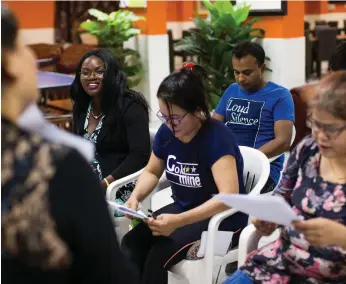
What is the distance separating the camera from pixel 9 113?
89 centimetres

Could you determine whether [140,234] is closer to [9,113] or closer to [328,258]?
[328,258]

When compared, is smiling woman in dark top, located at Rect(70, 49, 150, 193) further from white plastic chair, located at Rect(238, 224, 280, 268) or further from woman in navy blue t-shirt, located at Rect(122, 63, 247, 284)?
white plastic chair, located at Rect(238, 224, 280, 268)

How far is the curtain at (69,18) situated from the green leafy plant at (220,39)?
6.47 m

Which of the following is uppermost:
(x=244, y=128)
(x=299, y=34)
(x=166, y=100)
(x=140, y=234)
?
(x=299, y=34)

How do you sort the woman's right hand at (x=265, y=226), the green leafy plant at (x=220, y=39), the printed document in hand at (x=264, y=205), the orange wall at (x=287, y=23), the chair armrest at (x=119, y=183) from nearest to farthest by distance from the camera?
1. the printed document in hand at (x=264, y=205)
2. the woman's right hand at (x=265, y=226)
3. the chair armrest at (x=119, y=183)
4. the green leafy plant at (x=220, y=39)
5. the orange wall at (x=287, y=23)

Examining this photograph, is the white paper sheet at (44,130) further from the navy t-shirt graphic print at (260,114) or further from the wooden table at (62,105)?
the wooden table at (62,105)

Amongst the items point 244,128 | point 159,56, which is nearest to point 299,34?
point 159,56

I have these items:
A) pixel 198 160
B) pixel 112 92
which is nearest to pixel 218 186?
pixel 198 160

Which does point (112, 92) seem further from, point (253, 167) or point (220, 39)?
point (220, 39)

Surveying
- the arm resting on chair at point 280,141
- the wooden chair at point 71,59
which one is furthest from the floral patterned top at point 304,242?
the wooden chair at point 71,59

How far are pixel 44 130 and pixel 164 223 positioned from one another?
1.32 m

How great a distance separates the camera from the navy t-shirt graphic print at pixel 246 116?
3137 mm

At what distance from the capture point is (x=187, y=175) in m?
2.28

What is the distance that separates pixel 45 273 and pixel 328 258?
1031 mm
